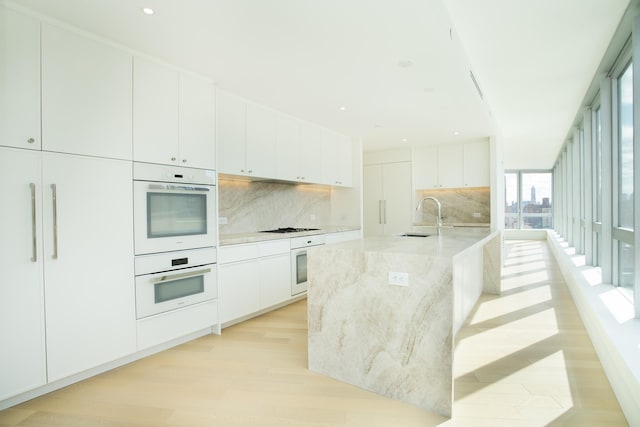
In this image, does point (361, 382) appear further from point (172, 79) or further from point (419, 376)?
point (172, 79)

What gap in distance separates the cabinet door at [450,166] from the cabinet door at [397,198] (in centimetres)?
56

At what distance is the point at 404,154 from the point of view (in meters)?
6.52

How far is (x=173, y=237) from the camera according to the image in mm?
2877

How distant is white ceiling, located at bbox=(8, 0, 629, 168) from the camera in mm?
2130

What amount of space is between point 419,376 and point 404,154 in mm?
5049

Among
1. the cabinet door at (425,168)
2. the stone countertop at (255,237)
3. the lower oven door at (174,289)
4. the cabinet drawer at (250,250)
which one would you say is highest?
the cabinet door at (425,168)

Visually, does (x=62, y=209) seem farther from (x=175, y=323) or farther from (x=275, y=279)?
(x=275, y=279)

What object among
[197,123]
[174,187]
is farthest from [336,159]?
[174,187]

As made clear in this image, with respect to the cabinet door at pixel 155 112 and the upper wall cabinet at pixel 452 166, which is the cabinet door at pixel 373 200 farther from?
the cabinet door at pixel 155 112

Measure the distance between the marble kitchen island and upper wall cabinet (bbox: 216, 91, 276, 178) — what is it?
1.69m

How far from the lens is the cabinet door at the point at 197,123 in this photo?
9.84 ft

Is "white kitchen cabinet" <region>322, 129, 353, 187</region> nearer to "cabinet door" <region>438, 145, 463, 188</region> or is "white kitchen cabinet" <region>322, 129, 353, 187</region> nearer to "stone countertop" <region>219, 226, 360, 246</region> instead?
"stone countertop" <region>219, 226, 360, 246</region>

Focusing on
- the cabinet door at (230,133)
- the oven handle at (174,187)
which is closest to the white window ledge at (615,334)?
the oven handle at (174,187)

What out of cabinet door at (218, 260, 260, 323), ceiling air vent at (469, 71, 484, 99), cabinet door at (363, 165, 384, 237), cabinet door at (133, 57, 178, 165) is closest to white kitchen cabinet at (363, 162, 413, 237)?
cabinet door at (363, 165, 384, 237)
